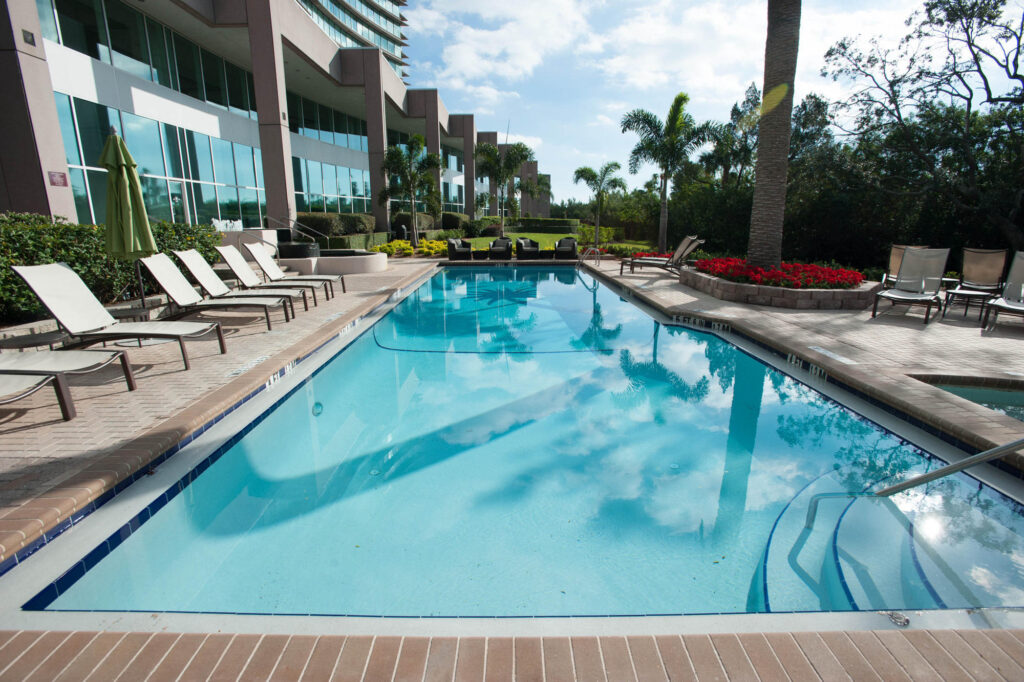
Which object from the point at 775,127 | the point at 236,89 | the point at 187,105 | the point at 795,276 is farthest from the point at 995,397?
the point at 236,89

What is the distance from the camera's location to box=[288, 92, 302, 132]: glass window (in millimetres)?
21875

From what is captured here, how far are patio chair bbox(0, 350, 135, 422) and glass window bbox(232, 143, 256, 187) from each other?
1585 cm

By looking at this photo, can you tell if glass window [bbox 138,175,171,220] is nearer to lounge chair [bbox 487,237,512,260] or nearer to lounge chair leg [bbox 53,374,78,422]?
lounge chair [bbox 487,237,512,260]

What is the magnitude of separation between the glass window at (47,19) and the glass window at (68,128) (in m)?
1.17

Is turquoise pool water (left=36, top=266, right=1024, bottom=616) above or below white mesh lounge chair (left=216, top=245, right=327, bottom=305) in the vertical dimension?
below

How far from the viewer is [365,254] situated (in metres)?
15.6

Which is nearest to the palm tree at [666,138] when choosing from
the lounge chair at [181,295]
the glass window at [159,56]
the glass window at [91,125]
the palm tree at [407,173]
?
the palm tree at [407,173]

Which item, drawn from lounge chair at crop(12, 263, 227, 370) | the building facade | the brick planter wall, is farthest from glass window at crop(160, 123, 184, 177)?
the brick planter wall

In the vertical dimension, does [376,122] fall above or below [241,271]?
above

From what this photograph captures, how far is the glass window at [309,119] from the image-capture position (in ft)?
74.2

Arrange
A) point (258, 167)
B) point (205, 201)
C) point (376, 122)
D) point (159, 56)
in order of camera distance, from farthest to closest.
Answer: point (376, 122) → point (258, 167) → point (205, 201) → point (159, 56)

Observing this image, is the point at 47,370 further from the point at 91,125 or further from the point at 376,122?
the point at 376,122

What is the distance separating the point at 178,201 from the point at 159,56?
160 inches

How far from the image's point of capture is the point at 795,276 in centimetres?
978
